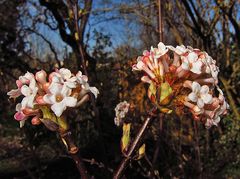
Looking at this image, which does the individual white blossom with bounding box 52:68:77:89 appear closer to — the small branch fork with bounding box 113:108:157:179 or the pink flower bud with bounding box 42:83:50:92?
the pink flower bud with bounding box 42:83:50:92

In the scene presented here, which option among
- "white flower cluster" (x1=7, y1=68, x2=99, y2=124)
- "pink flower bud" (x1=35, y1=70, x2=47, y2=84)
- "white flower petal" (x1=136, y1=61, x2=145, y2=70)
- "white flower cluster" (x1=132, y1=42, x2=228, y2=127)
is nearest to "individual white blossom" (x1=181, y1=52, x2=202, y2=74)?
"white flower cluster" (x1=132, y1=42, x2=228, y2=127)

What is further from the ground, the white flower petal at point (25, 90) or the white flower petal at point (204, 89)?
the white flower petal at point (25, 90)

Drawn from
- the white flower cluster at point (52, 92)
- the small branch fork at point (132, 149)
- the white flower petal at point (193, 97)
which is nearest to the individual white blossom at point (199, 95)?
the white flower petal at point (193, 97)

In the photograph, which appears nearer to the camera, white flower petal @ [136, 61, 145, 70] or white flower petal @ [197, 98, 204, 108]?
white flower petal @ [197, 98, 204, 108]

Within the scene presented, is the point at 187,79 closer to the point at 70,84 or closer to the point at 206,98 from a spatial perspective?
the point at 206,98

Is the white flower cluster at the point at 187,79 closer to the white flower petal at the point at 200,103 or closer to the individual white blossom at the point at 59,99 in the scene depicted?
the white flower petal at the point at 200,103

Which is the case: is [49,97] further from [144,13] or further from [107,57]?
[144,13]

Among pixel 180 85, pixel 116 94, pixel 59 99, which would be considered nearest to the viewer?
pixel 59 99

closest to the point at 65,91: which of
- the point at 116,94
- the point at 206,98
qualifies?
the point at 206,98

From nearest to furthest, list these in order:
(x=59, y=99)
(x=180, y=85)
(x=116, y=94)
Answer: (x=59, y=99)
(x=180, y=85)
(x=116, y=94)
